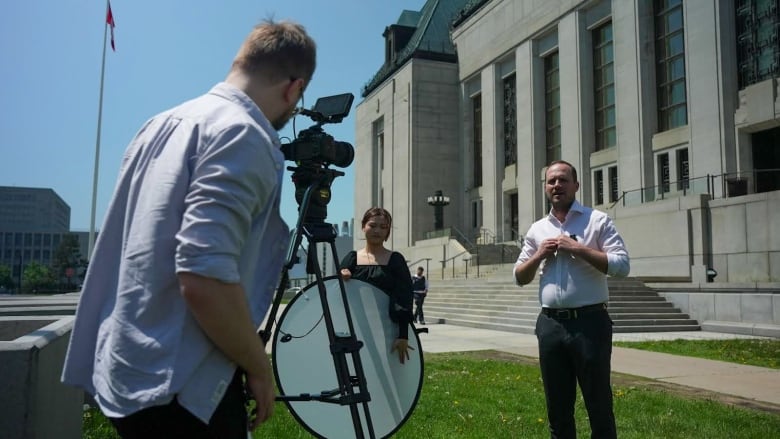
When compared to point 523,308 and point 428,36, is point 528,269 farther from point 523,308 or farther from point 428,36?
point 428,36

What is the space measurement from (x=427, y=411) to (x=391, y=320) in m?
2.66

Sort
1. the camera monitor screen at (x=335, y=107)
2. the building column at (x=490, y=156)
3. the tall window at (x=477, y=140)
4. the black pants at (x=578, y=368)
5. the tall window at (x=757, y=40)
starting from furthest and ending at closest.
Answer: the tall window at (x=477, y=140) < the building column at (x=490, y=156) < the tall window at (x=757, y=40) < the black pants at (x=578, y=368) < the camera monitor screen at (x=335, y=107)

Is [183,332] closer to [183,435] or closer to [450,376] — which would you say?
[183,435]

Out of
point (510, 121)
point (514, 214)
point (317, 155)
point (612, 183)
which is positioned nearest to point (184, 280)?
point (317, 155)

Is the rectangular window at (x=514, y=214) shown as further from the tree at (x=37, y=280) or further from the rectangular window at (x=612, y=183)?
the tree at (x=37, y=280)

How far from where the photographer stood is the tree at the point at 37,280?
308 feet

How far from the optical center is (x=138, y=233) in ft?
5.74

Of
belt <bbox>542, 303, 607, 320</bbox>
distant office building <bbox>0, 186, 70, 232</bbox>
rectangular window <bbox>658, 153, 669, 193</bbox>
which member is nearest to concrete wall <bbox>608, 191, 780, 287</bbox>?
rectangular window <bbox>658, 153, 669, 193</bbox>

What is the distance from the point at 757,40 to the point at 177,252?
1199 inches

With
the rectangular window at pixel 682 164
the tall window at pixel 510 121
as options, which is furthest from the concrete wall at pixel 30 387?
the tall window at pixel 510 121

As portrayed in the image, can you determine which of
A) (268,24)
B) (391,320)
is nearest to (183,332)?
(268,24)

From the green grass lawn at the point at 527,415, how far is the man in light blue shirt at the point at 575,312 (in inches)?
67.4

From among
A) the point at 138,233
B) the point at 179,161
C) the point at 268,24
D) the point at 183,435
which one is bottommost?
the point at 183,435

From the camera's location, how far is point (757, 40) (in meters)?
26.6
